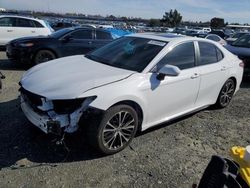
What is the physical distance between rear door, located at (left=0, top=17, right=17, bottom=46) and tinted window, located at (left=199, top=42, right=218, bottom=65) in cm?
974

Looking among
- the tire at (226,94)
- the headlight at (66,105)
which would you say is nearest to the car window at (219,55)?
the tire at (226,94)

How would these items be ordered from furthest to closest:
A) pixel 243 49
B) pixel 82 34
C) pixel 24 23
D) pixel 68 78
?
1. pixel 24 23
2. pixel 82 34
3. pixel 243 49
4. pixel 68 78

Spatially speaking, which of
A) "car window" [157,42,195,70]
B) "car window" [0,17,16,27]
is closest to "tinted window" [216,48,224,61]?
"car window" [157,42,195,70]

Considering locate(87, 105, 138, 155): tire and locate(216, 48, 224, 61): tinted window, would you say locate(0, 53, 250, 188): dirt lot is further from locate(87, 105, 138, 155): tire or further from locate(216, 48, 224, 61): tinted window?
locate(216, 48, 224, 61): tinted window

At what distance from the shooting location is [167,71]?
14.7 ft

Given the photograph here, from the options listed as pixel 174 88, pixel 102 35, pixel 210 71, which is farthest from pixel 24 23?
pixel 174 88

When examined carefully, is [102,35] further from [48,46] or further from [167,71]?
[167,71]

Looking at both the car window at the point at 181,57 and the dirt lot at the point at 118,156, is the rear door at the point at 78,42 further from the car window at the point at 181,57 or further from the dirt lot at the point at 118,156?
the car window at the point at 181,57

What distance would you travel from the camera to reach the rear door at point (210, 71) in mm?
5564

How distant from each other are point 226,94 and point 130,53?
258 cm

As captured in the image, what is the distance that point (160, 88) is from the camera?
15.2 feet

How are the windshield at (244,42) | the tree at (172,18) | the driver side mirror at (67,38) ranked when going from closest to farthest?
the driver side mirror at (67,38), the windshield at (244,42), the tree at (172,18)

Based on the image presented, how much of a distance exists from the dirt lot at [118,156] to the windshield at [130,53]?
115 cm

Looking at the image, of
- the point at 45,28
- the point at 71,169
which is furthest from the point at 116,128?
the point at 45,28
